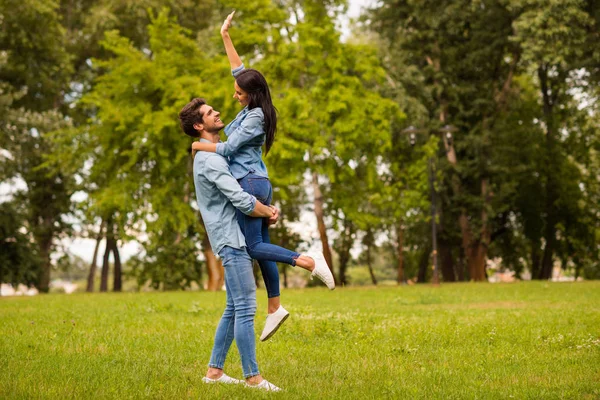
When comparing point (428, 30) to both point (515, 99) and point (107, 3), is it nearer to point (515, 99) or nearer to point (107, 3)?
point (515, 99)

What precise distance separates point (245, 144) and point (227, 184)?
16.1 inches

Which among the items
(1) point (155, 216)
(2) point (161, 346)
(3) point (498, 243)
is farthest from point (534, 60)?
(2) point (161, 346)

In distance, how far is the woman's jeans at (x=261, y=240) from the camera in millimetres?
5754

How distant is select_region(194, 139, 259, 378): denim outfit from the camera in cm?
574

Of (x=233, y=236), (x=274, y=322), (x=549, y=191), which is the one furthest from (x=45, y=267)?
(x=233, y=236)

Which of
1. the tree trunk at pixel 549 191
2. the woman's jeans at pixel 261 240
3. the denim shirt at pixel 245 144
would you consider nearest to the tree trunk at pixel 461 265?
the tree trunk at pixel 549 191

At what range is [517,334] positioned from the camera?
29.7 feet

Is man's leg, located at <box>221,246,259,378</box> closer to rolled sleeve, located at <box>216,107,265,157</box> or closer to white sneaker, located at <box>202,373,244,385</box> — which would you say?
white sneaker, located at <box>202,373,244,385</box>

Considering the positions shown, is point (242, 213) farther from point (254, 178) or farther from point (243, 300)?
point (243, 300)

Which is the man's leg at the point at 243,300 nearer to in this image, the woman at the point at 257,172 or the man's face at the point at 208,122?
the woman at the point at 257,172

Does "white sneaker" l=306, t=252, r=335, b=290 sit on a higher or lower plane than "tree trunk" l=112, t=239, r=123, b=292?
lower

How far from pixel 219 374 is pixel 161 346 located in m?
2.25

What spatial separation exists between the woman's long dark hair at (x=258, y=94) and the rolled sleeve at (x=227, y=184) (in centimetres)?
48

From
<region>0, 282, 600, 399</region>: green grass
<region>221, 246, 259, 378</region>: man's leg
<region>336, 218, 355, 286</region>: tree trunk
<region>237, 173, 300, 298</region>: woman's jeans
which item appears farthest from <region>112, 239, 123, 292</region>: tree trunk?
<region>221, 246, 259, 378</region>: man's leg
